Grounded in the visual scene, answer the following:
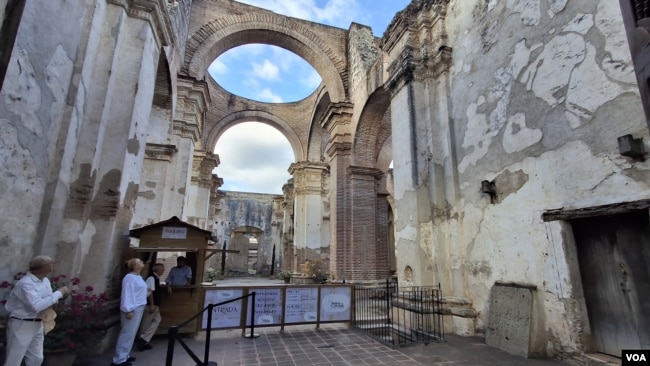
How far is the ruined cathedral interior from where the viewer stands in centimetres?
358

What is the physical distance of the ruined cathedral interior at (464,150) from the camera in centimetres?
358

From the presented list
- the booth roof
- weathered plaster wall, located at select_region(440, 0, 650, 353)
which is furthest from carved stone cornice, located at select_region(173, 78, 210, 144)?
weathered plaster wall, located at select_region(440, 0, 650, 353)

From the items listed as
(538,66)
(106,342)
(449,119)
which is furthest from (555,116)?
(106,342)

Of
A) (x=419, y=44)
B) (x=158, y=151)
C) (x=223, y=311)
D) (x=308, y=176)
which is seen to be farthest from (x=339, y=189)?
(x=223, y=311)

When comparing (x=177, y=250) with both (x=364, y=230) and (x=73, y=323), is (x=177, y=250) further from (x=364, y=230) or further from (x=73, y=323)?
(x=364, y=230)

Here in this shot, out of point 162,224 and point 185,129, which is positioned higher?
point 185,129

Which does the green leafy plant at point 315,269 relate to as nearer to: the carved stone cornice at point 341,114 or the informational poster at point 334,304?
the carved stone cornice at point 341,114

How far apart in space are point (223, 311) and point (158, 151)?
5.01 metres

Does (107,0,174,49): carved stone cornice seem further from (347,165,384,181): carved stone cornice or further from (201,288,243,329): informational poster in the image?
(347,165,384,181): carved stone cornice

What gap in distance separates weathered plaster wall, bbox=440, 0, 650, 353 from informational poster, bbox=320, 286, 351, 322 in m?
2.15

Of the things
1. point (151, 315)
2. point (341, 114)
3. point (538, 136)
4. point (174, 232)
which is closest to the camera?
point (538, 136)

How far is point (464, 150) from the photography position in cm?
611

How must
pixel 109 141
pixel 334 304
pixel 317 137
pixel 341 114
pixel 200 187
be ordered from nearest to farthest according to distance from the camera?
1. pixel 109 141
2. pixel 334 304
3. pixel 341 114
4. pixel 200 187
5. pixel 317 137

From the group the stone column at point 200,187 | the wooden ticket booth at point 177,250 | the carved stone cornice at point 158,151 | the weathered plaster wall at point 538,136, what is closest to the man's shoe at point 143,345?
the wooden ticket booth at point 177,250
